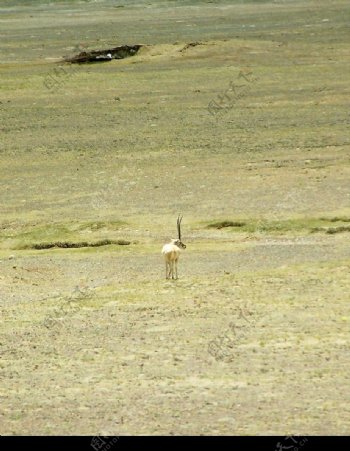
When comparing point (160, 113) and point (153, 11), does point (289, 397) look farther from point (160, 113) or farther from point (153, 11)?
point (153, 11)

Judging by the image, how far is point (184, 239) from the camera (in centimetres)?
2352

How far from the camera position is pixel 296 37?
56125 millimetres

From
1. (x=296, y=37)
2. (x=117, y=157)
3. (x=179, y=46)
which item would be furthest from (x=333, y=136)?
(x=296, y=37)

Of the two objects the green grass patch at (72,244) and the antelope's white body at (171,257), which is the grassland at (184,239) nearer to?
the green grass patch at (72,244)

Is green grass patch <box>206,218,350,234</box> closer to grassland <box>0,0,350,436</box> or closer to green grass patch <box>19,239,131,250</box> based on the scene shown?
grassland <box>0,0,350,436</box>

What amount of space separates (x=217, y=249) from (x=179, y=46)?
30.9m

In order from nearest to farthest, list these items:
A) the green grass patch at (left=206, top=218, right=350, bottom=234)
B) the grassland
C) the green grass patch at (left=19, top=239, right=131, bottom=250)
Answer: the grassland
the green grass patch at (left=206, top=218, right=350, bottom=234)
the green grass patch at (left=19, top=239, right=131, bottom=250)

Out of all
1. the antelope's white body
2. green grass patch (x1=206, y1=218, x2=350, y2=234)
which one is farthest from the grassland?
the antelope's white body

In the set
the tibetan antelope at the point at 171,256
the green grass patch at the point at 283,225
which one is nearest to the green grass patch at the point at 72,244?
the green grass patch at the point at 283,225

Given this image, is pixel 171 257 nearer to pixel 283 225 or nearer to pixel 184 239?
pixel 184 239

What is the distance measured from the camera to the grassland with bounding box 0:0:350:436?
13.1 meters

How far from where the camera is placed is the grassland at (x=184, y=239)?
13094 mm

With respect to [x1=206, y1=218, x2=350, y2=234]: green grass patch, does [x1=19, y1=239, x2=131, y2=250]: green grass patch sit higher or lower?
lower

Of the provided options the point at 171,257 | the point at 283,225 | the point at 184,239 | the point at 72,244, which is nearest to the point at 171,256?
the point at 171,257
